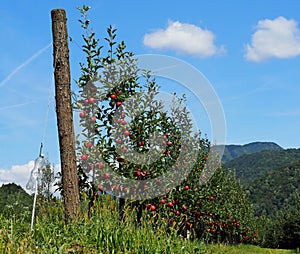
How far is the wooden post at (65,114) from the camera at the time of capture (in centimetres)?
613

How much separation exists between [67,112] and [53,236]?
193 cm

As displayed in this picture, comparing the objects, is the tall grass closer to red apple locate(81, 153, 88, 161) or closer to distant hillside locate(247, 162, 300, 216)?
red apple locate(81, 153, 88, 161)

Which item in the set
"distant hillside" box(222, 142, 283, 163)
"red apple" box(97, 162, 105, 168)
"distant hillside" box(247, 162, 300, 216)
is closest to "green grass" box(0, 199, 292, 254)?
"red apple" box(97, 162, 105, 168)

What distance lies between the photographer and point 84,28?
7.47 m

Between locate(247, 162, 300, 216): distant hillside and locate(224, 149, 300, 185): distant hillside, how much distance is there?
19.4 metres

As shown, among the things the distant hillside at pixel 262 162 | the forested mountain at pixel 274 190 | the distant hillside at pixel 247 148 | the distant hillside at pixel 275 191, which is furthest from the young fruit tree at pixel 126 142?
the distant hillside at pixel 247 148

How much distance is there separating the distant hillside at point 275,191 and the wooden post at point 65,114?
25.2 metres

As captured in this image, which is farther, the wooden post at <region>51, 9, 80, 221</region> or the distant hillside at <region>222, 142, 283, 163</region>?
the distant hillside at <region>222, 142, 283, 163</region>

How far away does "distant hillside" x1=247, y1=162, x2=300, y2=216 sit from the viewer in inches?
1227

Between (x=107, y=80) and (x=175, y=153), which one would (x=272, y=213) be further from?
(x=107, y=80)

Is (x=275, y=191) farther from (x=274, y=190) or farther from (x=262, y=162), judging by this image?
(x=262, y=162)

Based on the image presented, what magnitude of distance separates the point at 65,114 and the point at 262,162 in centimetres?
5726

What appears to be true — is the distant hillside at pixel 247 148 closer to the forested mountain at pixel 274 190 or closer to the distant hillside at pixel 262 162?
the distant hillside at pixel 262 162

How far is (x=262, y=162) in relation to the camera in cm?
6109
